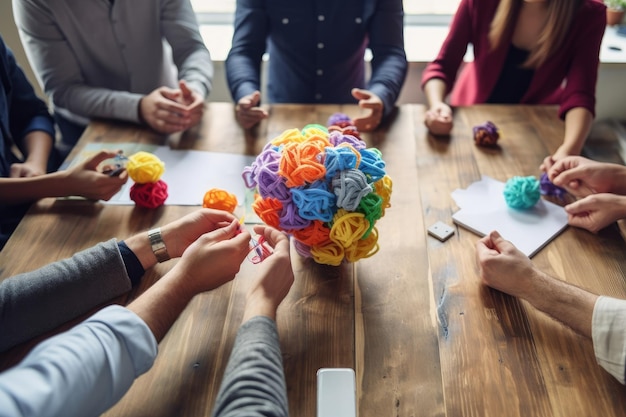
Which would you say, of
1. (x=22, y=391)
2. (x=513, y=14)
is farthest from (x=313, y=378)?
(x=513, y=14)

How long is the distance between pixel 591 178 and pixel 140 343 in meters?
0.99

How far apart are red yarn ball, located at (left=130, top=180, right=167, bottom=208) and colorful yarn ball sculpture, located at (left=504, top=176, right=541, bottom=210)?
31.4 inches

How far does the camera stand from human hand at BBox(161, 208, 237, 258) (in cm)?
89

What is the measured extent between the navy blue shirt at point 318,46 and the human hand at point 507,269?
24.9 inches

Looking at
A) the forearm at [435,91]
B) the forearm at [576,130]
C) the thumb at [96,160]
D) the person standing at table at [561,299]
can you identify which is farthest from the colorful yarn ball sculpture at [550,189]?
the thumb at [96,160]

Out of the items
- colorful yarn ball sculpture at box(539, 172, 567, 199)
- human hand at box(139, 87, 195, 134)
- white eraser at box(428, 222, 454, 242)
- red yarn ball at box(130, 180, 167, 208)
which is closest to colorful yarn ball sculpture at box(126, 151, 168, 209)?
red yarn ball at box(130, 180, 167, 208)

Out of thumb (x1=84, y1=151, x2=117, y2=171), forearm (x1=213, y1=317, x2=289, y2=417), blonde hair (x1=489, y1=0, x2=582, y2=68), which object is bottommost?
thumb (x1=84, y1=151, x2=117, y2=171)

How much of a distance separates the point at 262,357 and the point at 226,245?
0.81 feet

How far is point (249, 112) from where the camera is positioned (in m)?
1.29

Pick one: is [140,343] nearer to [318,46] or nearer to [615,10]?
[318,46]

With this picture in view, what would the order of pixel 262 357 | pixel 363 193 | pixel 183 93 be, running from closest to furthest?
pixel 262 357 → pixel 363 193 → pixel 183 93

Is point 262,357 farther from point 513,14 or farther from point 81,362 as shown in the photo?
point 513,14

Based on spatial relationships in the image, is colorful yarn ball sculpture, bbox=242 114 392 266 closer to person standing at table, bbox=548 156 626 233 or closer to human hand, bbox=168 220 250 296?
human hand, bbox=168 220 250 296

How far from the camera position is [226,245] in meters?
0.81
